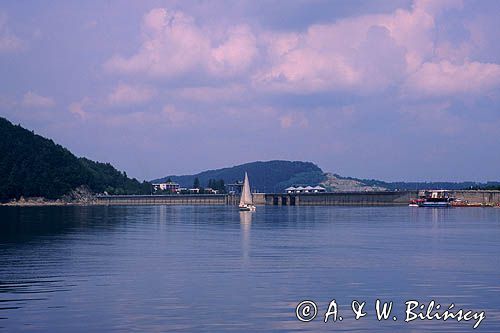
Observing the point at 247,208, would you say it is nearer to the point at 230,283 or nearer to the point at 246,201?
the point at 246,201

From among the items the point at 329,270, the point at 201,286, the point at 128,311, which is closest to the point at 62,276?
the point at 201,286

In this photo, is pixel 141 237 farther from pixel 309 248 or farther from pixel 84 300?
pixel 84 300

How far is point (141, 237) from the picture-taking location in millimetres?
81812

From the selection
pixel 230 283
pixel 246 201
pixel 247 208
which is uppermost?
pixel 246 201

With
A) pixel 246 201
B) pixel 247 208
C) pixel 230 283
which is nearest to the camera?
pixel 230 283

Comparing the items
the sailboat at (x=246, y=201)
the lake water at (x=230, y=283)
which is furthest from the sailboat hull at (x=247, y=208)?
the lake water at (x=230, y=283)

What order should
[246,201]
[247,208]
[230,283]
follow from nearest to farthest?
[230,283], [247,208], [246,201]

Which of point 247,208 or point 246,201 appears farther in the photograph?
point 246,201

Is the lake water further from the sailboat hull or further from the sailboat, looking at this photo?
the sailboat

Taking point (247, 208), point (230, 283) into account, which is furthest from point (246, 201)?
point (230, 283)

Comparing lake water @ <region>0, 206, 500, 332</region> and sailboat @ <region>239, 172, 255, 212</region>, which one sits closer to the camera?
lake water @ <region>0, 206, 500, 332</region>

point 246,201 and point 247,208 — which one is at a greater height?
point 246,201

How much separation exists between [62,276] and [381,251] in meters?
28.2

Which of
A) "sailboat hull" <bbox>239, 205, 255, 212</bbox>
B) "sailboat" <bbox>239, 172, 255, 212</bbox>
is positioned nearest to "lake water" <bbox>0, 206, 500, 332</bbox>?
"sailboat hull" <bbox>239, 205, 255, 212</bbox>
